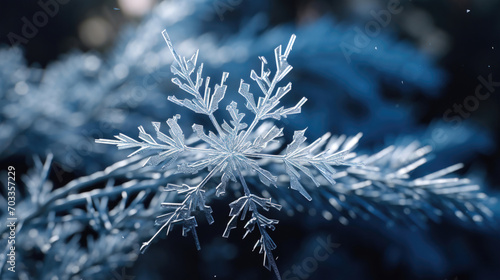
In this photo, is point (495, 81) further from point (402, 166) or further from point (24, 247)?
point (24, 247)

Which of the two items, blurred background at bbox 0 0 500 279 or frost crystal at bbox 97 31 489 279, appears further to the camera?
blurred background at bbox 0 0 500 279

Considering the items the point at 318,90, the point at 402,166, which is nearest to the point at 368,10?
the point at 318,90

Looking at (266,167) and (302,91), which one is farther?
(302,91)

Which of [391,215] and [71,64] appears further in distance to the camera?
[71,64]

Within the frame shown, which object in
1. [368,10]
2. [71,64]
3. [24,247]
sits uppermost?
[368,10]
